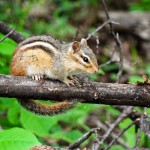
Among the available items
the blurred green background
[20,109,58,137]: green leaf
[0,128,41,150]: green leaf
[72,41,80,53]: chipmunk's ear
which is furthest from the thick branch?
[20,109,58,137]: green leaf

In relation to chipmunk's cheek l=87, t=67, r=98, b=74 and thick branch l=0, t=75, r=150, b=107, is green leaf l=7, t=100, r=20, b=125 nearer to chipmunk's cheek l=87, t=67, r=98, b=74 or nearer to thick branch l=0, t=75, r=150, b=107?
chipmunk's cheek l=87, t=67, r=98, b=74

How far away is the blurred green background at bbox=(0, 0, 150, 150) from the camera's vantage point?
12.1 feet

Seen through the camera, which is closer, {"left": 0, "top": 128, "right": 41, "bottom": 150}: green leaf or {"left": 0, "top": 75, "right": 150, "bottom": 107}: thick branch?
→ {"left": 0, "top": 128, "right": 41, "bottom": 150}: green leaf

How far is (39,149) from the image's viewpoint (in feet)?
6.75

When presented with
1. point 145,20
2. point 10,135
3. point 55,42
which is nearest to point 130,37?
point 145,20

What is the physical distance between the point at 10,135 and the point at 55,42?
1.33m

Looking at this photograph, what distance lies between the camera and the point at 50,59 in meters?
3.41

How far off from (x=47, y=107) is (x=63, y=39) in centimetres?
486

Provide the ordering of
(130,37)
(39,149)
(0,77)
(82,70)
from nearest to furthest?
(39,149) → (0,77) → (82,70) → (130,37)

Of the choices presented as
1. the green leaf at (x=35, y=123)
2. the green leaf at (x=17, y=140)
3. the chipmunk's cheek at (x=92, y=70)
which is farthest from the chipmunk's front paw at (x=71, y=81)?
the green leaf at (x=17, y=140)

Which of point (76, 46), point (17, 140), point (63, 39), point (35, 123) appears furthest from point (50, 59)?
point (63, 39)

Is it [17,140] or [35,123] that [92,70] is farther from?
[17,140]

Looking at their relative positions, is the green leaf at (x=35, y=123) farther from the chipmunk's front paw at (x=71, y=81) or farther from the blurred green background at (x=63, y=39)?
the chipmunk's front paw at (x=71, y=81)

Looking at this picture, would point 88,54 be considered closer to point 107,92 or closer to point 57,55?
point 57,55
